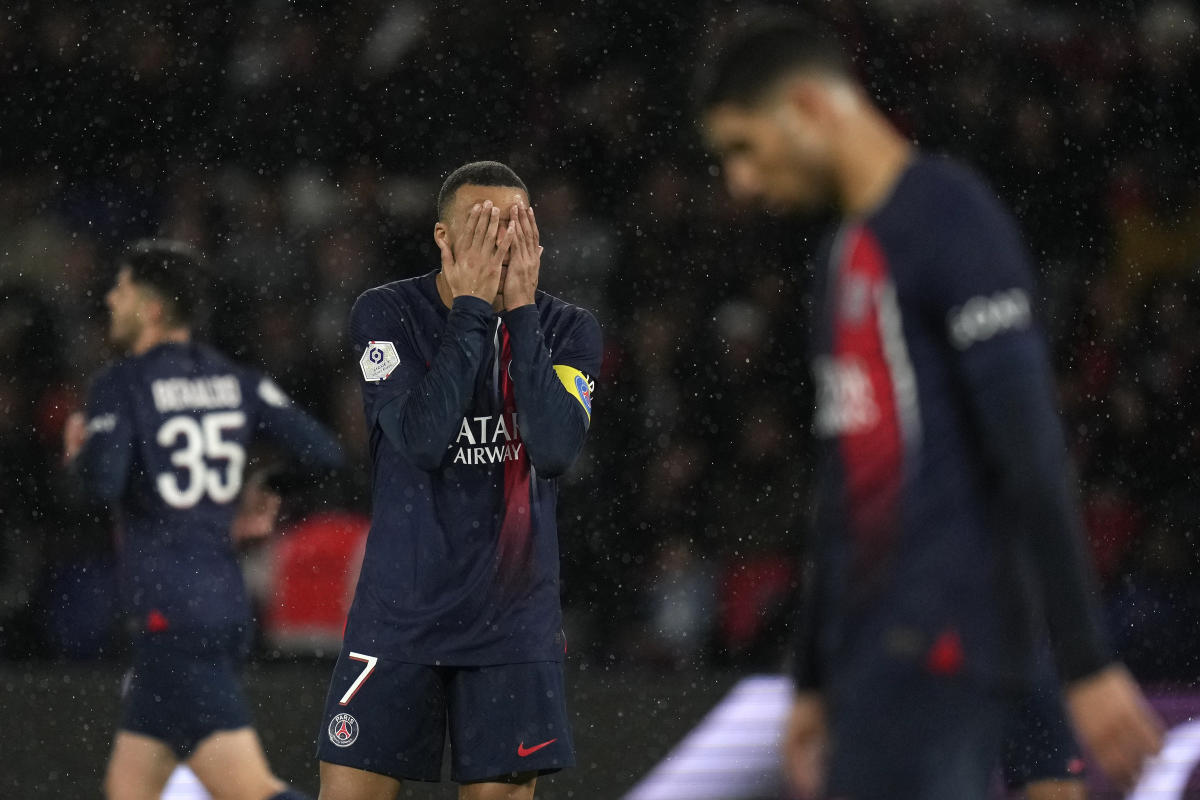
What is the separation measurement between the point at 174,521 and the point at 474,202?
5.49 ft

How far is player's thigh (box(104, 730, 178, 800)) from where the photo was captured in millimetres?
4473

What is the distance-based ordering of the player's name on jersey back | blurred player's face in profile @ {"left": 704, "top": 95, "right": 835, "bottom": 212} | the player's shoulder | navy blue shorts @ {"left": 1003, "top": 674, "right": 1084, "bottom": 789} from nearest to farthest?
the player's shoulder < blurred player's face in profile @ {"left": 704, "top": 95, "right": 835, "bottom": 212} < navy blue shorts @ {"left": 1003, "top": 674, "right": 1084, "bottom": 789} < the player's name on jersey back

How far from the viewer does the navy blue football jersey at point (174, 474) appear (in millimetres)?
4500

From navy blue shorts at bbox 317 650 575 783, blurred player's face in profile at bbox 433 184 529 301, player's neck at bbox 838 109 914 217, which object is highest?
blurred player's face in profile at bbox 433 184 529 301

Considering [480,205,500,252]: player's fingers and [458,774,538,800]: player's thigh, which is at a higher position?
[480,205,500,252]: player's fingers

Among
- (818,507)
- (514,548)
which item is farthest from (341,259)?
(818,507)

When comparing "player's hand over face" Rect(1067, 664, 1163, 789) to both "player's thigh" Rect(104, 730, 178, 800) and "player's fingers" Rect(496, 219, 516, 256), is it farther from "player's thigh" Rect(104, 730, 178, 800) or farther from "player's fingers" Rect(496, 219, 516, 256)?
"player's thigh" Rect(104, 730, 178, 800)

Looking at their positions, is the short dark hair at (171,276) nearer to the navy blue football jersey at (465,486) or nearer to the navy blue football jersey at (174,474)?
the navy blue football jersey at (174,474)

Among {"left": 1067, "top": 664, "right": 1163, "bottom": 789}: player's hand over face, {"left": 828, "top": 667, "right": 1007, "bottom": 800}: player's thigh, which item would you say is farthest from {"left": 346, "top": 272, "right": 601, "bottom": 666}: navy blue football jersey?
{"left": 1067, "top": 664, "right": 1163, "bottom": 789}: player's hand over face

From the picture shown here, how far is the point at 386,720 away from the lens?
10.8 feet

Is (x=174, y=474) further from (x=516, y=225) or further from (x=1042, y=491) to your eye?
(x=1042, y=491)

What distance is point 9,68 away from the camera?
8.86 m

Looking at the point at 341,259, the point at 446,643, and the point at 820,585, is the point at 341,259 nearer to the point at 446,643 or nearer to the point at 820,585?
the point at 446,643

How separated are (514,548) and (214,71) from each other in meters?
6.18
